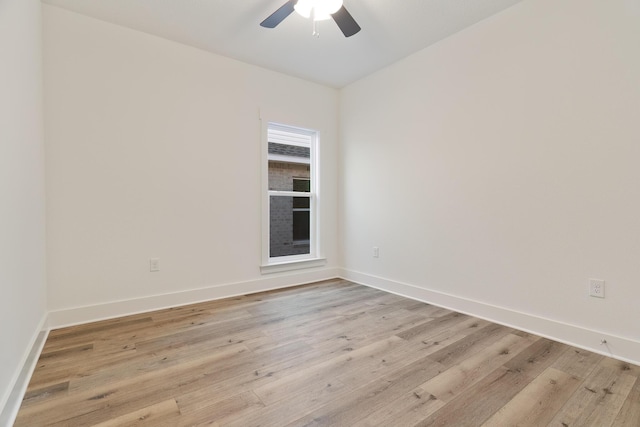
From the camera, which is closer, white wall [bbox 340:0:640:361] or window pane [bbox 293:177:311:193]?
white wall [bbox 340:0:640:361]

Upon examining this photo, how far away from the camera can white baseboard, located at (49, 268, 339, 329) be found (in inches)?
98.5

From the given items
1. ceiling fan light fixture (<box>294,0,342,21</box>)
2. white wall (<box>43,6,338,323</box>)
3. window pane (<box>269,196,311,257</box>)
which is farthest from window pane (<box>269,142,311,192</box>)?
ceiling fan light fixture (<box>294,0,342,21</box>)

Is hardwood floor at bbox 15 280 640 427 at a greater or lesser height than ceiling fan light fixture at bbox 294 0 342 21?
lesser

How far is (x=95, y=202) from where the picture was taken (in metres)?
2.60

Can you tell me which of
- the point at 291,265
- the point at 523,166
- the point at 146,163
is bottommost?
the point at 291,265

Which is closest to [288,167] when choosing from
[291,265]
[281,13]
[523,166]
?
[291,265]

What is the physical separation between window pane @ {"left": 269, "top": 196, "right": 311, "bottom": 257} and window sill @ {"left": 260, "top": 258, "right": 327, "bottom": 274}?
265 millimetres

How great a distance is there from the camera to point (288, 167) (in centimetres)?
412

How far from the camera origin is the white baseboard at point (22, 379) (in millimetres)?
1354

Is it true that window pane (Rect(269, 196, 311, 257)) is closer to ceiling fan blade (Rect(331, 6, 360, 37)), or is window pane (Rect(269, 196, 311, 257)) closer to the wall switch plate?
ceiling fan blade (Rect(331, 6, 360, 37))

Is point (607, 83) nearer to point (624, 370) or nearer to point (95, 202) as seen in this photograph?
point (624, 370)

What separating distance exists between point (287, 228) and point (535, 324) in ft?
9.42

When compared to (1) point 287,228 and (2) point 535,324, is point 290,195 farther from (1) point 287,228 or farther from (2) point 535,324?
(2) point 535,324

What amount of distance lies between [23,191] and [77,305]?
3.89ft
